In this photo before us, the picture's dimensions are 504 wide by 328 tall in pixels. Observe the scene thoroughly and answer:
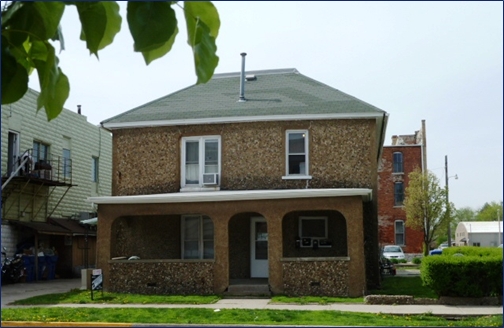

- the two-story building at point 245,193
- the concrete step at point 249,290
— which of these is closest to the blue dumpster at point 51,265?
the two-story building at point 245,193

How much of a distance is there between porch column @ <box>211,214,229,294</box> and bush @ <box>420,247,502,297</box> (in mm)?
5483

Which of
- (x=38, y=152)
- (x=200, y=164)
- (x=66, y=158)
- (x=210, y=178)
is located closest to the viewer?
(x=210, y=178)

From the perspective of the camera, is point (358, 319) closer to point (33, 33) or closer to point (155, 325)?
point (155, 325)

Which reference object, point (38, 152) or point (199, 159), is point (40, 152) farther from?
point (199, 159)

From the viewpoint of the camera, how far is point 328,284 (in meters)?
17.5

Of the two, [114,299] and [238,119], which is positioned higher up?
[238,119]

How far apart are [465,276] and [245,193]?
6.10 meters

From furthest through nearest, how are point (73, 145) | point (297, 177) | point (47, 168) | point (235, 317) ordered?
1. point (73, 145)
2. point (47, 168)
3. point (297, 177)
4. point (235, 317)

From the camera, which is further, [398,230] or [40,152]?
[398,230]

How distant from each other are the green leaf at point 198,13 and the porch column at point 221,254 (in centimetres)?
1687

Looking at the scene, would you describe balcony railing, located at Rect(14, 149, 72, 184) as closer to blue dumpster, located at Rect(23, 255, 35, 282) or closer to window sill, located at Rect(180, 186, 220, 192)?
blue dumpster, located at Rect(23, 255, 35, 282)

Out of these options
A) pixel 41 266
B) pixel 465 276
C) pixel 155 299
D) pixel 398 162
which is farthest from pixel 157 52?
pixel 398 162

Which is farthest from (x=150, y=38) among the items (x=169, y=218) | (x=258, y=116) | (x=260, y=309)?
(x=169, y=218)

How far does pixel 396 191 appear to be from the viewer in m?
50.6
